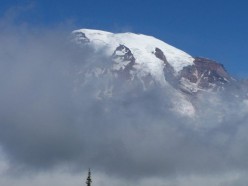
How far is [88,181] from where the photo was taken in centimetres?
18138

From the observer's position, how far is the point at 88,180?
595 ft

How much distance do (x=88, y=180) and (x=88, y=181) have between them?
31cm
